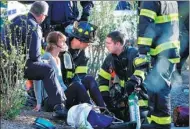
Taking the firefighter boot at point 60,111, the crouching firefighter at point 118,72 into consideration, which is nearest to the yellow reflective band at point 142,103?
the crouching firefighter at point 118,72

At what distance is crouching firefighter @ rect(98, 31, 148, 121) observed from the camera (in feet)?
19.9

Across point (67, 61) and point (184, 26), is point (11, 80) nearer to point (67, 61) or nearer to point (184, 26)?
point (67, 61)

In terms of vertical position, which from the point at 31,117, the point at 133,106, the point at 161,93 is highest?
the point at 161,93

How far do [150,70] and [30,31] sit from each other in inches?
53.2

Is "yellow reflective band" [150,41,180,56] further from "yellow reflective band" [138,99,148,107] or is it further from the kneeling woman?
the kneeling woman

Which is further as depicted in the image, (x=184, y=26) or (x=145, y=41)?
(x=184, y=26)

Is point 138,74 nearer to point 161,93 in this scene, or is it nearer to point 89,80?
point 161,93

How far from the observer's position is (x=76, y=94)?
6.05 metres

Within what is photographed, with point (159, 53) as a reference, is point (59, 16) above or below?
above

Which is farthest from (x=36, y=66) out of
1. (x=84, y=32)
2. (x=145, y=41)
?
(x=145, y=41)

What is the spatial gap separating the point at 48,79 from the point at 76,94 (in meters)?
0.39

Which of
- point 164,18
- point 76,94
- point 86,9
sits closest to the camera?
point 164,18

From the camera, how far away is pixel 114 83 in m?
6.24

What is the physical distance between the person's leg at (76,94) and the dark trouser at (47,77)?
172 mm
